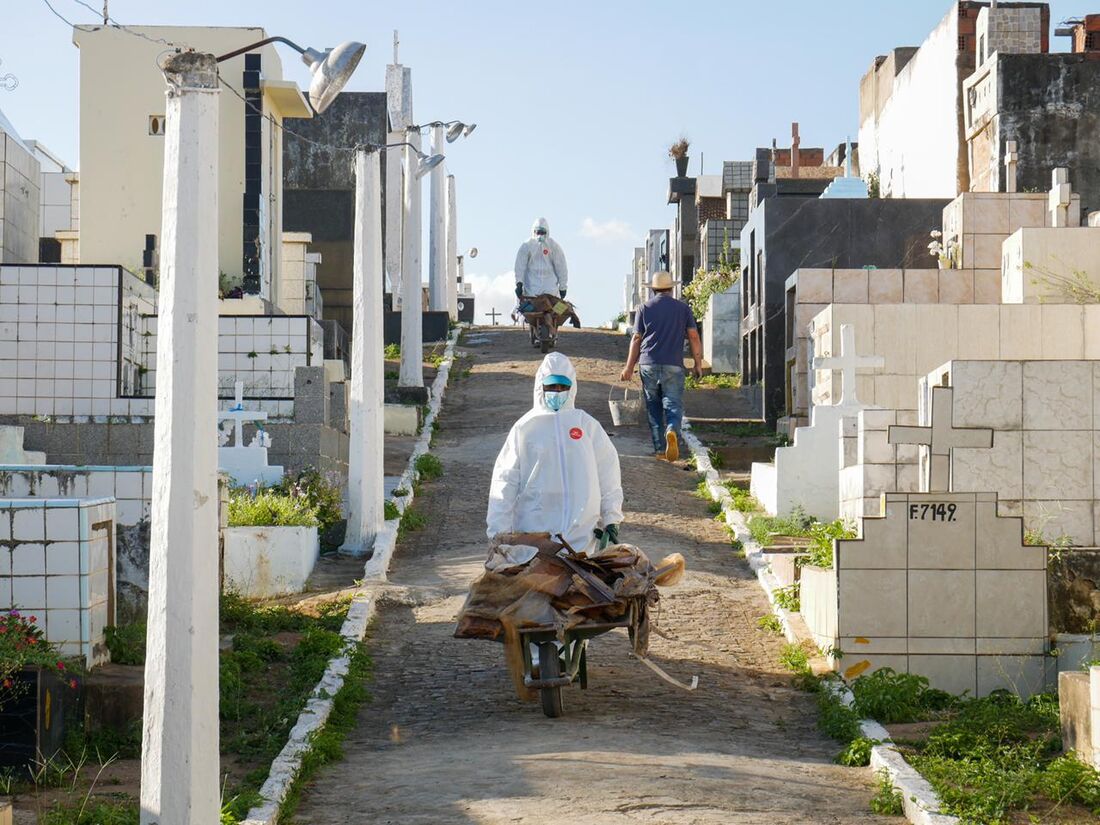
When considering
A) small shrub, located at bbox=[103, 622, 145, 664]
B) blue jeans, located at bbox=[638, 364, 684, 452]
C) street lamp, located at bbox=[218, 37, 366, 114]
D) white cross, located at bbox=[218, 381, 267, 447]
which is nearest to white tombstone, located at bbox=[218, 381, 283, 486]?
white cross, located at bbox=[218, 381, 267, 447]

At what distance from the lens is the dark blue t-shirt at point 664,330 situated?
18.0m

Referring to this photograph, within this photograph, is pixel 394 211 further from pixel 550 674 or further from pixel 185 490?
pixel 185 490

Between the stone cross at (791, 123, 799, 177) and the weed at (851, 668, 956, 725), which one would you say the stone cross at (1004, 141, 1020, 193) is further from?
the weed at (851, 668, 956, 725)

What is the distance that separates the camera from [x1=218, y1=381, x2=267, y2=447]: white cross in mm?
15592

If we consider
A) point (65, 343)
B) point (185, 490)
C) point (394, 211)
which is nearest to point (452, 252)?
point (394, 211)

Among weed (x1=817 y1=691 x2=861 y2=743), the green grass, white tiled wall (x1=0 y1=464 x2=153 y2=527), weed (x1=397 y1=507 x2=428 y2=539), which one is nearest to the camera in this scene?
weed (x1=817 y1=691 x2=861 y2=743)

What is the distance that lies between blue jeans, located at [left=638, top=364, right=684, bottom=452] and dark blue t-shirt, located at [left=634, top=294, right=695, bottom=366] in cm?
9

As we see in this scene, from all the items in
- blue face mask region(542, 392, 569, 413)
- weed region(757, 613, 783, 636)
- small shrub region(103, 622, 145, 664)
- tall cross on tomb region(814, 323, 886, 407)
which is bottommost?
weed region(757, 613, 783, 636)

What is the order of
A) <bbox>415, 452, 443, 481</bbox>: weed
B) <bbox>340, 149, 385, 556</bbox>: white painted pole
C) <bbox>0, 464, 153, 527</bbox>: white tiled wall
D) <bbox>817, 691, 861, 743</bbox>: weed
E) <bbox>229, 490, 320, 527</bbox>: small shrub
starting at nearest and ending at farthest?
<bbox>817, 691, 861, 743</bbox>: weed → <bbox>0, 464, 153, 527</bbox>: white tiled wall → <bbox>229, 490, 320, 527</bbox>: small shrub → <bbox>340, 149, 385, 556</bbox>: white painted pole → <bbox>415, 452, 443, 481</bbox>: weed

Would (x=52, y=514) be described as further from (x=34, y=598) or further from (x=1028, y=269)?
(x=1028, y=269)

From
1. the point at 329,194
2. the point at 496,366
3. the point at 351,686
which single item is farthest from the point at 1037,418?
the point at 329,194

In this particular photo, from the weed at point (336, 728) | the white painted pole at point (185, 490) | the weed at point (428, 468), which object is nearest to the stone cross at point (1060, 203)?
the weed at point (428, 468)

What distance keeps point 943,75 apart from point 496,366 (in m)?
8.98

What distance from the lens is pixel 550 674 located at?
350 inches
